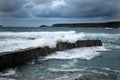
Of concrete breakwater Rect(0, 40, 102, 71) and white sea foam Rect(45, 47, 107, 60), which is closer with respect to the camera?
concrete breakwater Rect(0, 40, 102, 71)

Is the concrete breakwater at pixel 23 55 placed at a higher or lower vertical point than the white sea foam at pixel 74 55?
higher

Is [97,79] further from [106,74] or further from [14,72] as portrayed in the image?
[14,72]

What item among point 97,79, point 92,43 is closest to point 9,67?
point 97,79

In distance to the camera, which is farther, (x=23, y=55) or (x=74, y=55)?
(x=74, y=55)

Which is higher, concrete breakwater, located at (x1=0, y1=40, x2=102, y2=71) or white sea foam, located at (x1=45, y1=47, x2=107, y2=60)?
concrete breakwater, located at (x1=0, y1=40, x2=102, y2=71)

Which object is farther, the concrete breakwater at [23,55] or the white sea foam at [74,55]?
the white sea foam at [74,55]

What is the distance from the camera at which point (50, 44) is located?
21.6 metres

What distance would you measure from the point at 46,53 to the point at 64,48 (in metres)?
4.54

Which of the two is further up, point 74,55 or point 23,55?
point 23,55

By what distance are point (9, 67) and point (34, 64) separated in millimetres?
1966

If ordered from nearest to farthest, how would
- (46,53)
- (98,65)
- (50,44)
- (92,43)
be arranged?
(98,65)
(46,53)
(50,44)
(92,43)

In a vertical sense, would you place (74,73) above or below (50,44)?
below

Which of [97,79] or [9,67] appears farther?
[9,67]

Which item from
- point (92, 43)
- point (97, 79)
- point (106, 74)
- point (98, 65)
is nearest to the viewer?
point (97, 79)
